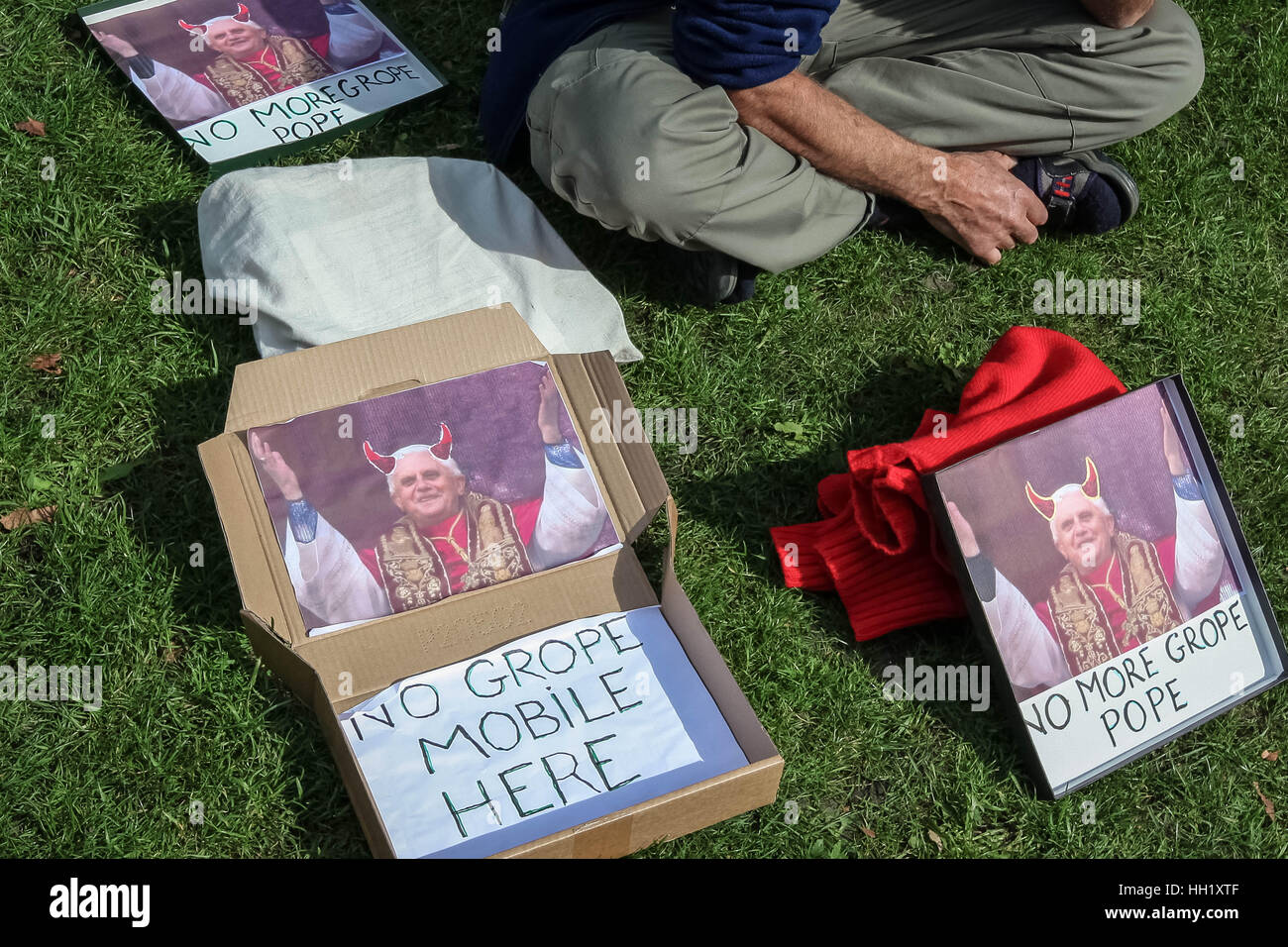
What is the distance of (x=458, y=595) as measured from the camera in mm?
1871

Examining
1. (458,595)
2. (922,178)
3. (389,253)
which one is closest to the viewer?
(458,595)

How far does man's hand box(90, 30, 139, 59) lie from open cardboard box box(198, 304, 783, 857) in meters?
1.10

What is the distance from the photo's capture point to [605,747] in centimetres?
176

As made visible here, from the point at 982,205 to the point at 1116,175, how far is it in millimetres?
329

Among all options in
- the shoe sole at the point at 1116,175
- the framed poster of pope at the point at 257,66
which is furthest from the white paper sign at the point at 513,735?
the shoe sole at the point at 1116,175

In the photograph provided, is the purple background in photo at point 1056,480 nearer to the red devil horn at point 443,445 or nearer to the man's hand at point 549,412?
the man's hand at point 549,412

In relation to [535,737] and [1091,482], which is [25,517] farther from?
[1091,482]

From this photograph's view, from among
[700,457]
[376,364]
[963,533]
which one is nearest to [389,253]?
[376,364]

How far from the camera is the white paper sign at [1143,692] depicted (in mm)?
1907

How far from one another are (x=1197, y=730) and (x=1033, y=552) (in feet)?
1.49

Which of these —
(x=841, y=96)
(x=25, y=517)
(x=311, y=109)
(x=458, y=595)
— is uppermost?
(x=841, y=96)

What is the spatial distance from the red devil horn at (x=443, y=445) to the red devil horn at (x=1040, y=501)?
95 centimetres

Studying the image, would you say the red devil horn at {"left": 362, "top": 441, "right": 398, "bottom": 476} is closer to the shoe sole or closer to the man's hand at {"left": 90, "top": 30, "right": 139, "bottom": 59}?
the man's hand at {"left": 90, "top": 30, "right": 139, "bottom": 59}
